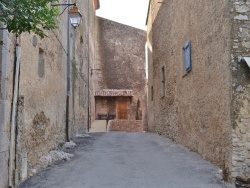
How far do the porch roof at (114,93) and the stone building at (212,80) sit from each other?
45.1ft

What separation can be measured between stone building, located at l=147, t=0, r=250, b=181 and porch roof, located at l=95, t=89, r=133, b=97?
1374 cm

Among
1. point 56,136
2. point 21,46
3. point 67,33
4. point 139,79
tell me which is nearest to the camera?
point 21,46

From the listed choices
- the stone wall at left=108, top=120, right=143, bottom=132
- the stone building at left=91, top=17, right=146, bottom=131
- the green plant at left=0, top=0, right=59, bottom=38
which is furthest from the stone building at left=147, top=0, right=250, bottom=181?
the stone building at left=91, top=17, right=146, bottom=131

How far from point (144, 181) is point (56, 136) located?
11.7ft

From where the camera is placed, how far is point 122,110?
26.0 metres

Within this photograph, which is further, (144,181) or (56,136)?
(56,136)

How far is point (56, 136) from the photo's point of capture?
28.1 ft

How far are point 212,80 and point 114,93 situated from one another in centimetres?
1900

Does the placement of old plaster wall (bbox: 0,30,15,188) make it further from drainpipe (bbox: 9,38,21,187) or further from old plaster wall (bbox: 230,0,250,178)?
old plaster wall (bbox: 230,0,250,178)

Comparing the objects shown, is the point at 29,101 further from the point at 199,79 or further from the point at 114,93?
the point at 114,93

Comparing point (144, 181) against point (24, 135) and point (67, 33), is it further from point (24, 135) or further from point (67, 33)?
point (67, 33)

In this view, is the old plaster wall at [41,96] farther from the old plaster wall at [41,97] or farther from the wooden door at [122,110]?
the wooden door at [122,110]

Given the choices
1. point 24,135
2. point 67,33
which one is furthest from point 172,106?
point 24,135

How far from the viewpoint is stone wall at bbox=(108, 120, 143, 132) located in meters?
21.2
